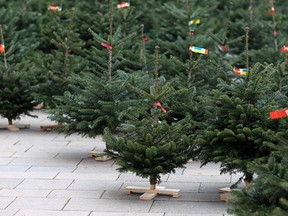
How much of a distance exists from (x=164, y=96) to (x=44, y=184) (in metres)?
2.03

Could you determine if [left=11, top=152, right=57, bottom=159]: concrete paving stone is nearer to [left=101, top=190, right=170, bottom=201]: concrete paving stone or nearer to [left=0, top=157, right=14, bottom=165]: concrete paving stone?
[left=0, top=157, right=14, bottom=165]: concrete paving stone

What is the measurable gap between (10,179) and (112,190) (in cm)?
149

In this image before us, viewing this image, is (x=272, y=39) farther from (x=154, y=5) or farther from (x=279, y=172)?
(x=279, y=172)

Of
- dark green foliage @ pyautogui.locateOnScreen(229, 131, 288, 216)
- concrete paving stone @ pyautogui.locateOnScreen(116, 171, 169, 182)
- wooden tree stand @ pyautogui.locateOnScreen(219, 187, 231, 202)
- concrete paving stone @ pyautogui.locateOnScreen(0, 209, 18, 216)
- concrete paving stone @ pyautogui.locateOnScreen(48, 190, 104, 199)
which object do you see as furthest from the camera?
concrete paving stone @ pyautogui.locateOnScreen(116, 171, 169, 182)

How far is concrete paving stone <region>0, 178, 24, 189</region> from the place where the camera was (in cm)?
1095

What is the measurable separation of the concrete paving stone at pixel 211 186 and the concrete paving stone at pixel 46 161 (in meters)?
2.22

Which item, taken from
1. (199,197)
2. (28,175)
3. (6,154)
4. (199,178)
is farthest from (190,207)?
(6,154)

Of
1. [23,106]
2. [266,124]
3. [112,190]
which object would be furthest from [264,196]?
[23,106]

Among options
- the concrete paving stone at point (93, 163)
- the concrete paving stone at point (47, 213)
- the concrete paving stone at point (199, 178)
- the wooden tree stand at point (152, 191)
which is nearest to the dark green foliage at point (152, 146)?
the wooden tree stand at point (152, 191)

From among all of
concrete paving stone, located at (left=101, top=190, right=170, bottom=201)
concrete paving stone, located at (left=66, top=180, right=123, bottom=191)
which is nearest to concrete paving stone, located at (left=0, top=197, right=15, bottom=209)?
concrete paving stone, located at (left=66, top=180, right=123, bottom=191)

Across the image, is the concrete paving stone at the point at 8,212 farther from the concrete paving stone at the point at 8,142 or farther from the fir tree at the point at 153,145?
the concrete paving stone at the point at 8,142

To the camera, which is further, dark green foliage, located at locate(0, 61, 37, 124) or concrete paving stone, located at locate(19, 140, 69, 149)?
dark green foliage, located at locate(0, 61, 37, 124)

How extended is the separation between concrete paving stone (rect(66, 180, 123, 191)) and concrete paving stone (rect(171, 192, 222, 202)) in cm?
92

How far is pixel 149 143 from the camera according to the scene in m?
10.1
